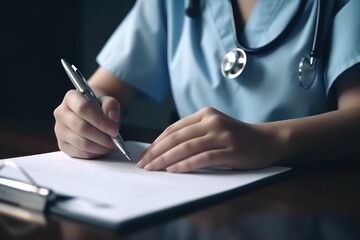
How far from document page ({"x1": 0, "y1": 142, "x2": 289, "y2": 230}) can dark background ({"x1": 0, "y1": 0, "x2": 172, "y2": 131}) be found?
24.1 inches

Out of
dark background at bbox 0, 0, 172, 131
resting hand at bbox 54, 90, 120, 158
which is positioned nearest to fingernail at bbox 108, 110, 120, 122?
resting hand at bbox 54, 90, 120, 158

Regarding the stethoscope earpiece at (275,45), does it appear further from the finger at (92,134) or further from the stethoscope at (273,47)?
the finger at (92,134)

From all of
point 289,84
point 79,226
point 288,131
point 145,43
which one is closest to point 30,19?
point 145,43

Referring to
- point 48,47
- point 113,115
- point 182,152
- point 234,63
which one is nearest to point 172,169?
point 182,152

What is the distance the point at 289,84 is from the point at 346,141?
155 mm

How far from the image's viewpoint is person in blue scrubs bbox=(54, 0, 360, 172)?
550 mm

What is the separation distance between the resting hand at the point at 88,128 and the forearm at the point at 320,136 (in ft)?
A: 0.60

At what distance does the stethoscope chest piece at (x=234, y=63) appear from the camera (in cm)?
75

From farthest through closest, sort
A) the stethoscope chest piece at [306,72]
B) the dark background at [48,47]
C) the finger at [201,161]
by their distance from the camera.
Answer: the dark background at [48,47]
the stethoscope chest piece at [306,72]
the finger at [201,161]

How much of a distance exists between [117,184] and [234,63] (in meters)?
0.35

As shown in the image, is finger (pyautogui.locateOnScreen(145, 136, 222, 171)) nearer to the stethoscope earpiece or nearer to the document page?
the document page

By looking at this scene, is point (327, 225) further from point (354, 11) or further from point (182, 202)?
point (354, 11)

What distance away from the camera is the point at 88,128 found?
0.60 metres

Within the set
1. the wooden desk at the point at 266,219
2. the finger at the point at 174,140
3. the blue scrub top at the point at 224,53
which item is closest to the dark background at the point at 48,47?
the blue scrub top at the point at 224,53
